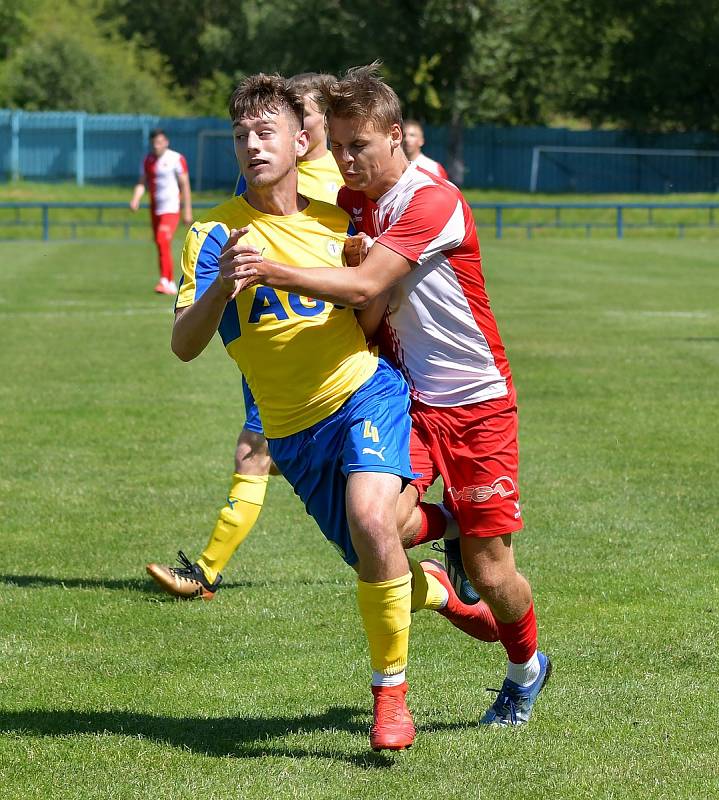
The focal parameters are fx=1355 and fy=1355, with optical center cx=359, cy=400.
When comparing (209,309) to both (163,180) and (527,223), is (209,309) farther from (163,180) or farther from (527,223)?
(527,223)

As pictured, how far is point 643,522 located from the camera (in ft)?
24.9

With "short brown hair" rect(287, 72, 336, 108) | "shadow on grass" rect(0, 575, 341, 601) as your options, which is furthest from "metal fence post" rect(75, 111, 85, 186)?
"short brown hair" rect(287, 72, 336, 108)

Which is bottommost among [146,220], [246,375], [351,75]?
[146,220]

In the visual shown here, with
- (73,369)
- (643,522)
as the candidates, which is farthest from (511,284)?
(643,522)

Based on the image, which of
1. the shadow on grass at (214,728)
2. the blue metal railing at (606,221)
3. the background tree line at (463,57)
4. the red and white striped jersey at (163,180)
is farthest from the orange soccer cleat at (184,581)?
the background tree line at (463,57)

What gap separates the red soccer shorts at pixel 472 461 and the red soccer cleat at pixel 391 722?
59 centimetres

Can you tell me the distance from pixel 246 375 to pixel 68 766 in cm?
139

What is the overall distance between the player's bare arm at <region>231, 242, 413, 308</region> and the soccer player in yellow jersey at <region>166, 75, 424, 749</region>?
275 millimetres

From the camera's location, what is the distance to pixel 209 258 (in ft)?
14.4

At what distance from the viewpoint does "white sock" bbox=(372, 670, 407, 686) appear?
13.9 ft

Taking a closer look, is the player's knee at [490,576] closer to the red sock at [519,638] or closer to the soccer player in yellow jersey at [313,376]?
the red sock at [519,638]

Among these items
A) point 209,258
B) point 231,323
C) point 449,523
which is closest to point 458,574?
point 449,523

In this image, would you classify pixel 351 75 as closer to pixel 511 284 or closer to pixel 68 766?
pixel 68 766

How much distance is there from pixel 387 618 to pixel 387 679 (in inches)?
7.5
